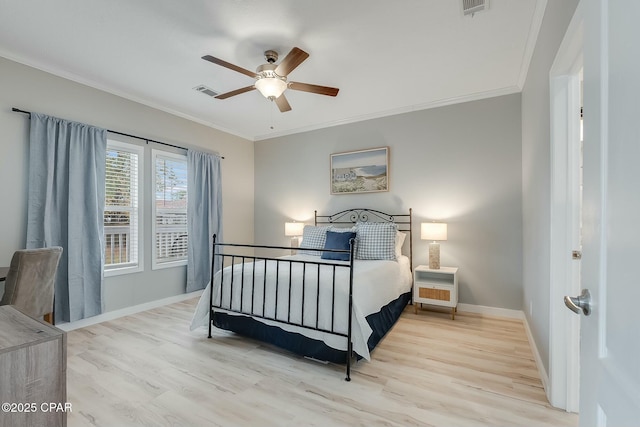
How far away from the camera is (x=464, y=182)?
3701mm

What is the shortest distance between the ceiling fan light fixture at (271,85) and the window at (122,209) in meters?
2.15

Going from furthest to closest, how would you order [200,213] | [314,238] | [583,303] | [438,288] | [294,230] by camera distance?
[294,230]
[200,213]
[314,238]
[438,288]
[583,303]

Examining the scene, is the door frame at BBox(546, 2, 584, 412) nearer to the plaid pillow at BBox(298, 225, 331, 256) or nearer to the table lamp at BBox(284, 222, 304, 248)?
the plaid pillow at BBox(298, 225, 331, 256)

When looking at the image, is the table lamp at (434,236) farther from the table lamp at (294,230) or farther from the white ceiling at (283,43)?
the table lamp at (294,230)

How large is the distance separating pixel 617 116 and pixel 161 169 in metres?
4.35

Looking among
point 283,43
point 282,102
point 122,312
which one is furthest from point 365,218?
point 122,312

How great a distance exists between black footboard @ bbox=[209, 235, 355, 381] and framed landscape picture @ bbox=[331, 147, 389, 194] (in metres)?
1.80

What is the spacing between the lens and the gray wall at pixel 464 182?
11.3 feet

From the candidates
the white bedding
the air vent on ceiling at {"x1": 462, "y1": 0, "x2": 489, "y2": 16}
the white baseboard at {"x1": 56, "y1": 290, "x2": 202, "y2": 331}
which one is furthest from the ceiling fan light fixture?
the white baseboard at {"x1": 56, "y1": 290, "x2": 202, "y2": 331}

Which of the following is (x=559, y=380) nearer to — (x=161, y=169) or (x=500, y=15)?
(x=500, y=15)

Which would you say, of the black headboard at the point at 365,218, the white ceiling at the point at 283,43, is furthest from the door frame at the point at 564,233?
the black headboard at the point at 365,218

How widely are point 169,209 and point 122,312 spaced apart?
1.38m

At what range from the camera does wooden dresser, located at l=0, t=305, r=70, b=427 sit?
2.91ft

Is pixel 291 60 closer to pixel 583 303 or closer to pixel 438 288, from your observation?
pixel 583 303
